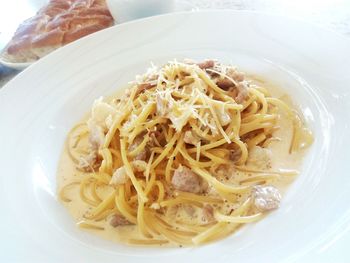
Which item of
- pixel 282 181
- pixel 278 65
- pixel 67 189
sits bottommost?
pixel 67 189

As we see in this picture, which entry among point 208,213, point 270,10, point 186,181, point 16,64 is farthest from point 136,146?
point 270,10

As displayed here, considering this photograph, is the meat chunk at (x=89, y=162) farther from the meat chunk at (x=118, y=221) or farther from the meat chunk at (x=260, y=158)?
the meat chunk at (x=260, y=158)

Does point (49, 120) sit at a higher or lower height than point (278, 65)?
lower

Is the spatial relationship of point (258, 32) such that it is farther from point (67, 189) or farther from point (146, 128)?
point (67, 189)

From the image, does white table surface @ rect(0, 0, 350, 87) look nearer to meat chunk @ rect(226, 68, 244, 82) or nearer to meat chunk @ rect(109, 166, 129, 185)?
meat chunk @ rect(226, 68, 244, 82)

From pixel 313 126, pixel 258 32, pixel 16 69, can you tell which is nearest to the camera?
pixel 313 126

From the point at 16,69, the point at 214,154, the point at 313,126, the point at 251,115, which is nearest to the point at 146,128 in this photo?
the point at 214,154

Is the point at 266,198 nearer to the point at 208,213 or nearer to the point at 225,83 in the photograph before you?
the point at 208,213

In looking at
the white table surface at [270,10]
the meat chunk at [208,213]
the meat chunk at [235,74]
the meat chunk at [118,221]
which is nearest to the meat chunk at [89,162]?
the meat chunk at [118,221]
